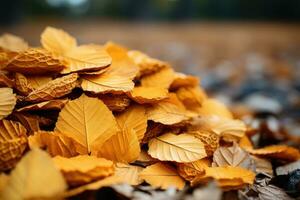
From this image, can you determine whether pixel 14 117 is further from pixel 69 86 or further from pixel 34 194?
pixel 34 194

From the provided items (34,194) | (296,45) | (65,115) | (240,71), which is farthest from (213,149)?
(296,45)

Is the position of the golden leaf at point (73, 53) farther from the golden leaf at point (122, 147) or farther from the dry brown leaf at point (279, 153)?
the dry brown leaf at point (279, 153)

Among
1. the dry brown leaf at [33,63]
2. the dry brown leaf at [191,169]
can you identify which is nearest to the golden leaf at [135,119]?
the dry brown leaf at [191,169]

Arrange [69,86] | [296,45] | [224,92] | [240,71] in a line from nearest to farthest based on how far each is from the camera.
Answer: [69,86] < [224,92] < [240,71] < [296,45]

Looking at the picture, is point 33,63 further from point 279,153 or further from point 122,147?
point 279,153

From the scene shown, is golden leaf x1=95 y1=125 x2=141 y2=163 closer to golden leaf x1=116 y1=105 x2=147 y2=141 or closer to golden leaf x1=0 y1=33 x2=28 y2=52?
golden leaf x1=116 y1=105 x2=147 y2=141

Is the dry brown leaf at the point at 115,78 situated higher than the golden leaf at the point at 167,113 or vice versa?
the dry brown leaf at the point at 115,78

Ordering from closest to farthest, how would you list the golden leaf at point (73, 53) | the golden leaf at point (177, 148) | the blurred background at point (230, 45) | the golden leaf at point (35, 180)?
1. the golden leaf at point (35, 180)
2. the golden leaf at point (177, 148)
3. the golden leaf at point (73, 53)
4. the blurred background at point (230, 45)
